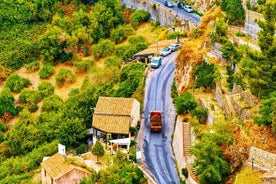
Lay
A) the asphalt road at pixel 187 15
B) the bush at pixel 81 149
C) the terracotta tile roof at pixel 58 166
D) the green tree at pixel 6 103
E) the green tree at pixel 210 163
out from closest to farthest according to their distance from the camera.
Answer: the green tree at pixel 210 163, the terracotta tile roof at pixel 58 166, the bush at pixel 81 149, the green tree at pixel 6 103, the asphalt road at pixel 187 15

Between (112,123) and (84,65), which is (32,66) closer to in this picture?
(84,65)

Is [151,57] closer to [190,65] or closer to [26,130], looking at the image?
[190,65]

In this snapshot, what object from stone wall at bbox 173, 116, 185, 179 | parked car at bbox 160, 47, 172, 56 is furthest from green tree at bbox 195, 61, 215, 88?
parked car at bbox 160, 47, 172, 56

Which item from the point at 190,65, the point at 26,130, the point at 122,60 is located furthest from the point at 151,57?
the point at 26,130

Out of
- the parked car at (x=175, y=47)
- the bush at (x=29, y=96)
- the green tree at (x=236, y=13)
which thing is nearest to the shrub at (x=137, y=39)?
the parked car at (x=175, y=47)

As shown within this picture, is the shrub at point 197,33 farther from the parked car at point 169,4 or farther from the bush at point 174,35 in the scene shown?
the parked car at point 169,4
